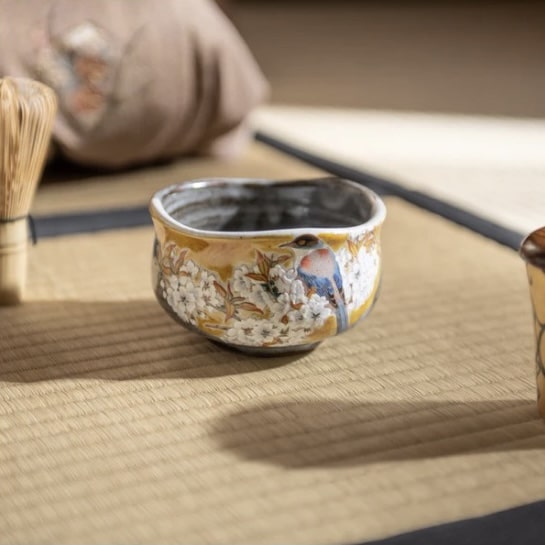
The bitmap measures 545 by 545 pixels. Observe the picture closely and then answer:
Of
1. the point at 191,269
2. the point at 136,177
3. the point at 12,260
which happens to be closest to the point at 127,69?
the point at 136,177

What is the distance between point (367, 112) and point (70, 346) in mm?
1266

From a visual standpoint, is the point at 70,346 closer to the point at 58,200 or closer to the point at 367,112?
the point at 58,200

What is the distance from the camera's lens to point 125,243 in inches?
45.6

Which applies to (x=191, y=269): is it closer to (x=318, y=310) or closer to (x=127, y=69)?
(x=318, y=310)

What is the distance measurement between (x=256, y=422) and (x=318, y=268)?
13 cm

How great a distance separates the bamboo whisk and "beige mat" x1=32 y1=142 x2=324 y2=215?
0.33 metres

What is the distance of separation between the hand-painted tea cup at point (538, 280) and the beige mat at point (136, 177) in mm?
723

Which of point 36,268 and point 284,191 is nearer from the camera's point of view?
point 284,191

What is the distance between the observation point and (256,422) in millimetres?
746

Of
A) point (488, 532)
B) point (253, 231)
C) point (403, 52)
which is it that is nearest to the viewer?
point (488, 532)

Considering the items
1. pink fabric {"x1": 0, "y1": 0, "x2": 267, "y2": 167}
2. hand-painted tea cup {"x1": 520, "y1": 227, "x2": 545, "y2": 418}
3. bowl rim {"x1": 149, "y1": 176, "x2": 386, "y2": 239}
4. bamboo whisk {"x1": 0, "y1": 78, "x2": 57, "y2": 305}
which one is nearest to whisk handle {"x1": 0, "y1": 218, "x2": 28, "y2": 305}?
bamboo whisk {"x1": 0, "y1": 78, "x2": 57, "y2": 305}

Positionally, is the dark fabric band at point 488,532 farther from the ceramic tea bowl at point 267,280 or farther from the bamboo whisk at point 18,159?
the bamboo whisk at point 18,159

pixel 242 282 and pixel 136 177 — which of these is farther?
pixel 136 177

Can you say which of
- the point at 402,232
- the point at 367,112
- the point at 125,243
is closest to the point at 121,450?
the point at 125,243
